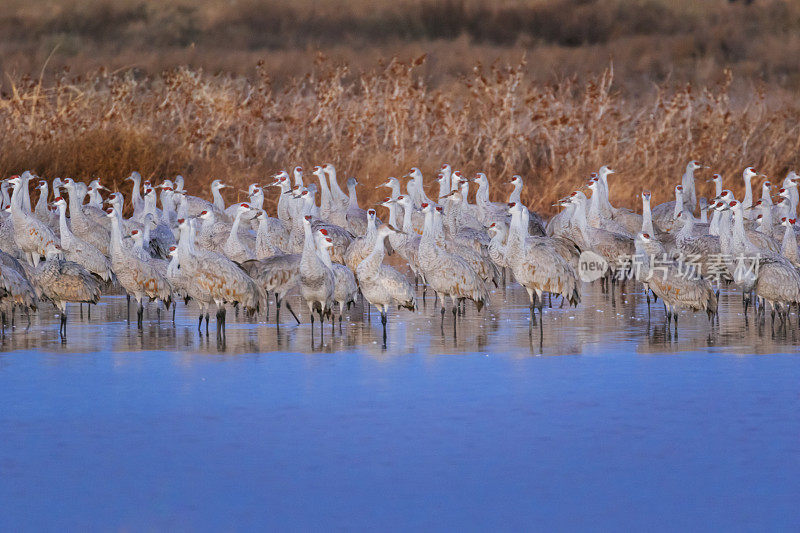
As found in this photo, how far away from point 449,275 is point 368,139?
12.8 meters

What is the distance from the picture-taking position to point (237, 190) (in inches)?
902

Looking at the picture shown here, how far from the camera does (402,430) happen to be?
7.80 m

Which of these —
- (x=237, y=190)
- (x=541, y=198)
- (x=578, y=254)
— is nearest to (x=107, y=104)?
(x=237, y=190)

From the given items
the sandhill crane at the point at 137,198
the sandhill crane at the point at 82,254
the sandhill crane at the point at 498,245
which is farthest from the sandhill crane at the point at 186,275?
the sandhill crane at the point at 137,198

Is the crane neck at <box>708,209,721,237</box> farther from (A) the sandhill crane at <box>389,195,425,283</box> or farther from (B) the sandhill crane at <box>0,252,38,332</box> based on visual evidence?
(B) the sandhill crane at <box>0,252,38,332</box>

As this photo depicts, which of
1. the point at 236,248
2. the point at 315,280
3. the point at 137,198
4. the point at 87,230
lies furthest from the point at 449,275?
the point at 137,198

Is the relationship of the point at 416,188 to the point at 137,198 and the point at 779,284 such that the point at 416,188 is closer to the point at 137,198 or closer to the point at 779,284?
the point at 137,198

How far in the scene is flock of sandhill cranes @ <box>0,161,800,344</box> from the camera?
12.3 metres

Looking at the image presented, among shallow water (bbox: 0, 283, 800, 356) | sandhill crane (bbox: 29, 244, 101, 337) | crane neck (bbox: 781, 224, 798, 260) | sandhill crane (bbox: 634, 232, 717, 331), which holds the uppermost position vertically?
crane neck (bbox: 781, 224, 798, 260)

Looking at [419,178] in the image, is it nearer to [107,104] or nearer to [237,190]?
[237,190]

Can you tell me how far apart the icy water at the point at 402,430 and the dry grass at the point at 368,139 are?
11054 millimetres

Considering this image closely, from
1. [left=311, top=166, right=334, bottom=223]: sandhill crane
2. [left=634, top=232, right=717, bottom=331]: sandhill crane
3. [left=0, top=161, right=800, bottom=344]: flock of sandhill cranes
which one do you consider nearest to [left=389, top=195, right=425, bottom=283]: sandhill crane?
[left=0, top=161, right=800, bottom=344]: flock of sandhill cranes

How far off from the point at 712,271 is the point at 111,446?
27.7ft

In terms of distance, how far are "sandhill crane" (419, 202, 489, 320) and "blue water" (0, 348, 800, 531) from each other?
7.70 ft
